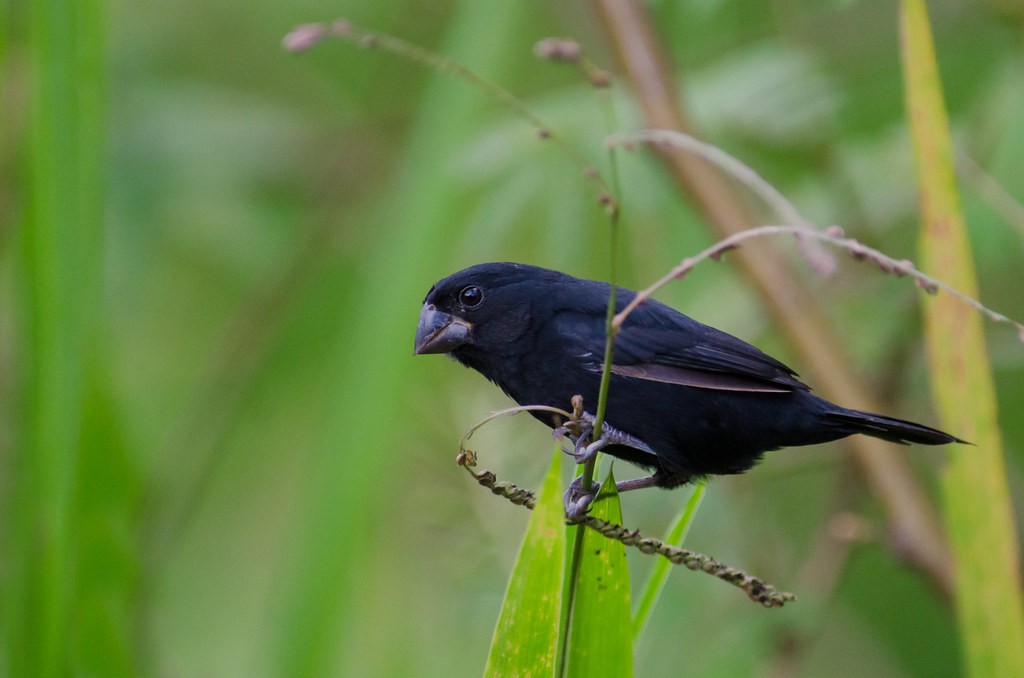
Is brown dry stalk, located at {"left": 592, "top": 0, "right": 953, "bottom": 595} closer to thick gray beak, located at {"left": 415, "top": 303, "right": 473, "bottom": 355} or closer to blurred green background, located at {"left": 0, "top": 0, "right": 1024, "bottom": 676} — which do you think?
blurred green background, located at {"left": 0, "top": 0, "right": 1024, "bottom": 676}

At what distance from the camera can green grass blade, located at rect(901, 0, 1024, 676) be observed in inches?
69.4

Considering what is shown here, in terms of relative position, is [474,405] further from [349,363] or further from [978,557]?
[978,557]

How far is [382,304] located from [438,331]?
16.4 inches

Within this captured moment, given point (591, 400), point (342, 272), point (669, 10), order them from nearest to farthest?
point (591, 400), point (669, 10), point (342, 272)

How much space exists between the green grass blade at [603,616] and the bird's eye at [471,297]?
0.71 meters

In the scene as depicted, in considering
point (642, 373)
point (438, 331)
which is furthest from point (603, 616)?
point (438, 331)

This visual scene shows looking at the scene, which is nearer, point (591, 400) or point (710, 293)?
point (591, 400)

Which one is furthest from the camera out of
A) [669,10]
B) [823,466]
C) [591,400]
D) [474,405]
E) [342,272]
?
[342,272]

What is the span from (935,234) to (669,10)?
7.37 ft

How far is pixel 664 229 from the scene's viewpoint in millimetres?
4098

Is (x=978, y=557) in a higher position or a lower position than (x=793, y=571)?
lower

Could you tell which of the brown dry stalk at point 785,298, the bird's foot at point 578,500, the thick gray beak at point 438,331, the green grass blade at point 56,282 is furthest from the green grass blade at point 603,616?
the brown dry stalk at point 785,298

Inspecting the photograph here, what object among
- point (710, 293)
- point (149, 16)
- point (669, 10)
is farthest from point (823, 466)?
point (149, 16)

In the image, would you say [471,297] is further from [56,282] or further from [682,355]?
[56,282]
